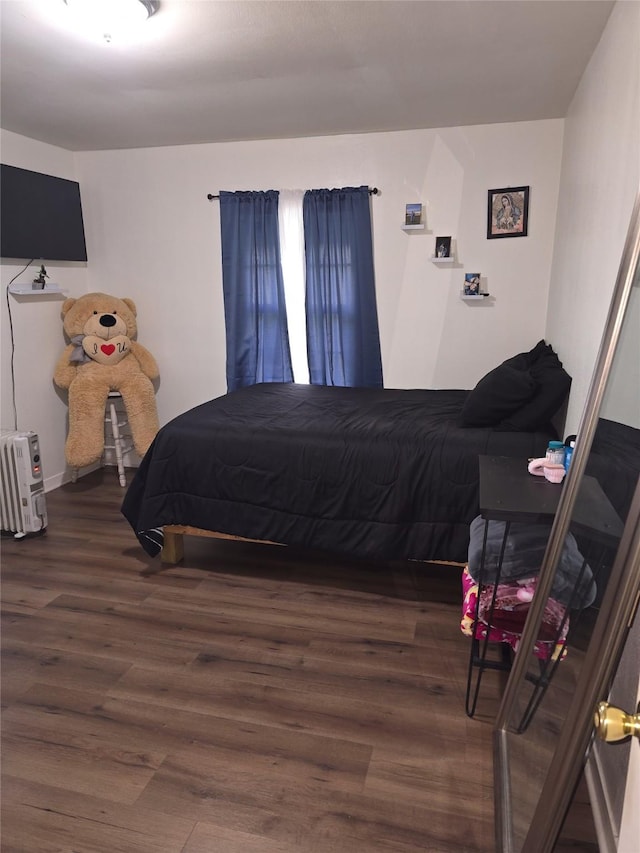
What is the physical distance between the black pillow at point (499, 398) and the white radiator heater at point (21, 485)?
2350 mm

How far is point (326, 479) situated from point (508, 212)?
7.44 feet

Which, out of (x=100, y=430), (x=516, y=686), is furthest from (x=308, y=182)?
(x=516, y=686)

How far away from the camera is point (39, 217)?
4008 mm

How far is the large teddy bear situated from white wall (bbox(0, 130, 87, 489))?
104 mm

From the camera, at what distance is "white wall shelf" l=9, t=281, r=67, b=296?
3879 millimetres

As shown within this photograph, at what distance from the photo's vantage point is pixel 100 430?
4168 millimetres

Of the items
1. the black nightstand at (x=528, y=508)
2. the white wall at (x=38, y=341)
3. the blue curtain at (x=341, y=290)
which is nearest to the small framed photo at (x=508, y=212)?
the blue curtain at (x=341, y=290)

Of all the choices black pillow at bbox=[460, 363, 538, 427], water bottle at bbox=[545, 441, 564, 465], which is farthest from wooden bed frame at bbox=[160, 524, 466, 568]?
water bottle at bbox=[545, 441, 564, 465]

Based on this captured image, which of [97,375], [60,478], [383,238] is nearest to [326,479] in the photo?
[383,238]

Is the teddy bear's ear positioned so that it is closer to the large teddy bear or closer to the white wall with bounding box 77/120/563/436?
the large teddy bear

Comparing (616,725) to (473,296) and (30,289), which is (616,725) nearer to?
(473,296)

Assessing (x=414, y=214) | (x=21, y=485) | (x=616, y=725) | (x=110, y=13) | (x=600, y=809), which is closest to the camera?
(x=616, y=725)

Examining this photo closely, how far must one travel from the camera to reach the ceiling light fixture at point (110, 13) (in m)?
2.12

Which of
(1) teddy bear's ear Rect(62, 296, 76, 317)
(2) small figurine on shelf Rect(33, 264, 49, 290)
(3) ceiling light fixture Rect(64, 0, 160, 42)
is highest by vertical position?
(3) ceiling light fixture Rect(64, 0, 160, 42)
